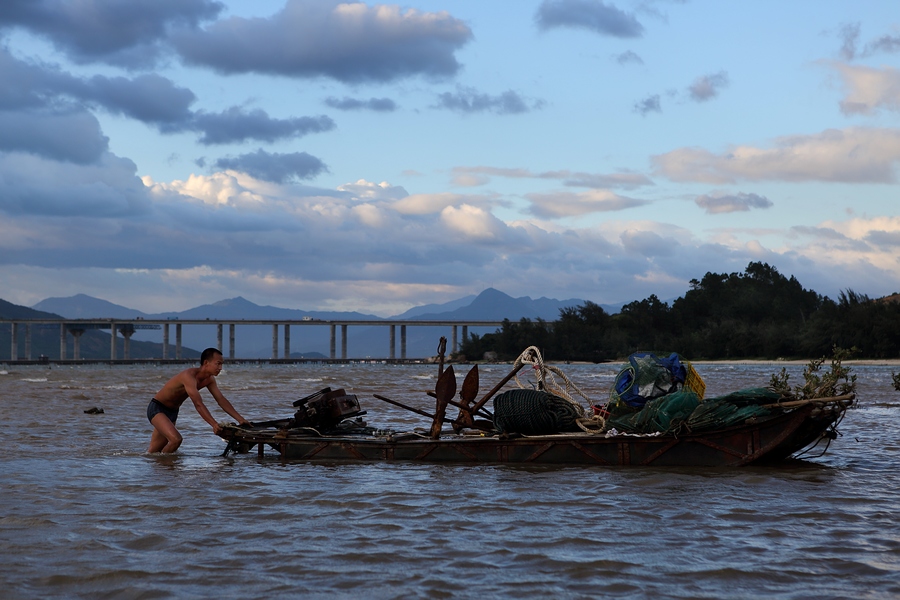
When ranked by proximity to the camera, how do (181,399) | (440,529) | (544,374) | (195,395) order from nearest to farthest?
(440,529) → (195,395) → (181,399) → (544,374)

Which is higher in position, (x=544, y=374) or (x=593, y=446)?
(x=544, y=374)

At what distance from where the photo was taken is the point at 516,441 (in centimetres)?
1289

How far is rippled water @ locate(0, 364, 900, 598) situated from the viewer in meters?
6.48

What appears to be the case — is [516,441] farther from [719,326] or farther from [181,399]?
[719,326]

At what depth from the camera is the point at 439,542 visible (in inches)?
311

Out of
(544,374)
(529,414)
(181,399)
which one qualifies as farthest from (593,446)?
(181,399)

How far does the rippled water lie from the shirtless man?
0.43 m

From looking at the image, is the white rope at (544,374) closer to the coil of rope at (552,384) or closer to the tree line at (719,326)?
the coil of rope at (552,384)

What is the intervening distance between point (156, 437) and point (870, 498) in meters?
10.7

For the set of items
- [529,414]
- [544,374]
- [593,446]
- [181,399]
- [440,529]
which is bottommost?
[440,529]

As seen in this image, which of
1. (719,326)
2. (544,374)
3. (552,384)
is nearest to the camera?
(544,374)

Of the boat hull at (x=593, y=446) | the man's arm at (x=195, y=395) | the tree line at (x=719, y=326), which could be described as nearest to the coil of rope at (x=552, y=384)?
the boat hull at (x=593, y=446)

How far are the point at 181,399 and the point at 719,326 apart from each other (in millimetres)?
104557

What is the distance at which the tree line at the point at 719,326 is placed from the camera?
91750 mm
